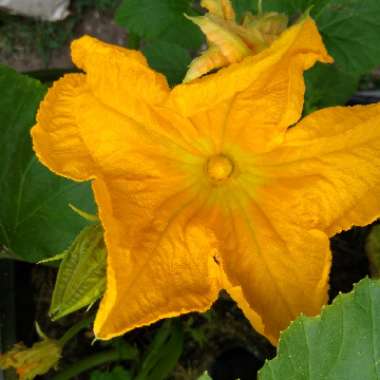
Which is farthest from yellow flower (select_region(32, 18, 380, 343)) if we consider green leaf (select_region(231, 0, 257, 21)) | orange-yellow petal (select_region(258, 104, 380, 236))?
green leaf (select_region(231, 0, 257, 21))

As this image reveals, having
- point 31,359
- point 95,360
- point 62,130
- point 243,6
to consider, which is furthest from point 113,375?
point 243,6

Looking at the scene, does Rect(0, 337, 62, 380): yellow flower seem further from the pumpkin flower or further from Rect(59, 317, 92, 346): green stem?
the pumpkin flower

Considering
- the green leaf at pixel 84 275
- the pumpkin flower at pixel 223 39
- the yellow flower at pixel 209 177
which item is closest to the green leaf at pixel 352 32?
the yellow flower at pixel 209 177

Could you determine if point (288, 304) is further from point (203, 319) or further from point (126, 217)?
point (203, 319)

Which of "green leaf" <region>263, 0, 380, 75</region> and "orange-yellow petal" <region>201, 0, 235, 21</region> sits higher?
"orange-yellow petal" <region>201, 0, 235, 21</region>

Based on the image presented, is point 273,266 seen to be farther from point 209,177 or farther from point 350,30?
point 350,30
